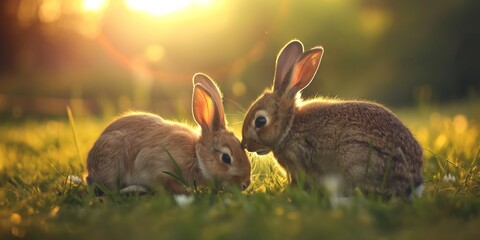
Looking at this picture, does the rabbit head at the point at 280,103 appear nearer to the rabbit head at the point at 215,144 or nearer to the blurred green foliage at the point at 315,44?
the rabbit head at the point at 215,144

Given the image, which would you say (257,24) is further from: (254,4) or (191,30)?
(191,30)

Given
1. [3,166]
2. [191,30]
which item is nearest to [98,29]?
[191,30]

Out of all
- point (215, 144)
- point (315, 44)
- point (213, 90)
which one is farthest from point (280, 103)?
point (315, 44)

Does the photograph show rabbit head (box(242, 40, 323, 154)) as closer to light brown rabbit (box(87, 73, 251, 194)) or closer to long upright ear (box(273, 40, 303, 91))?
long upright ear (box(273, 40, 303, 91))

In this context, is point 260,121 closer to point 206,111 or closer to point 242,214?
point 206,111

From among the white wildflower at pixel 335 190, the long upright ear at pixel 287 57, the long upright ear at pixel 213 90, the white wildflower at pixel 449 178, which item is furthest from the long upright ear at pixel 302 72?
the white wildflower at pixel 449 178
